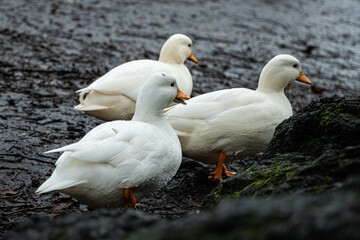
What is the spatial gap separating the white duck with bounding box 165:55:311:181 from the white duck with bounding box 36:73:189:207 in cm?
78

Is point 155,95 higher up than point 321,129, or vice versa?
point 321,129

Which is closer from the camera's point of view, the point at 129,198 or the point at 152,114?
→ the point at 129,198

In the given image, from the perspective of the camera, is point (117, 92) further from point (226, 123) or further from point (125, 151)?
point (125, 151)

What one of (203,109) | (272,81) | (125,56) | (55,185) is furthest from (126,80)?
(125,56)

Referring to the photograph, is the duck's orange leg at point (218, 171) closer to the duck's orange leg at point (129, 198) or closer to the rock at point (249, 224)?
the duck's orange leg at point (129, 198)

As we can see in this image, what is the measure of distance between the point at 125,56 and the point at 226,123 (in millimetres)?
4509

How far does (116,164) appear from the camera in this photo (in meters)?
3.95

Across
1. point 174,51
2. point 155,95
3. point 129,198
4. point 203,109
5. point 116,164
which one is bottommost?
point 129,198

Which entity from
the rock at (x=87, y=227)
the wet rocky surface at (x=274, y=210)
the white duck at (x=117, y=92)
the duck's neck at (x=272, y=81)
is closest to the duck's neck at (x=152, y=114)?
the wet rocky surface at (x=274, y=210)

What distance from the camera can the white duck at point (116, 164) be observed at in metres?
3.89

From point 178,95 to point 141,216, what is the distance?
260 centimetres

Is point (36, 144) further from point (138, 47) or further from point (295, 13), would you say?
point (295, 13)

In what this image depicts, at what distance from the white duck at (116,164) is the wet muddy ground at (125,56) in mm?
499

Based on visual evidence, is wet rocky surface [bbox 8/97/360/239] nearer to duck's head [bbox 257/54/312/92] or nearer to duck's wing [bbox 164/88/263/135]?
duck's wing [bbox 164/88/263/135]
